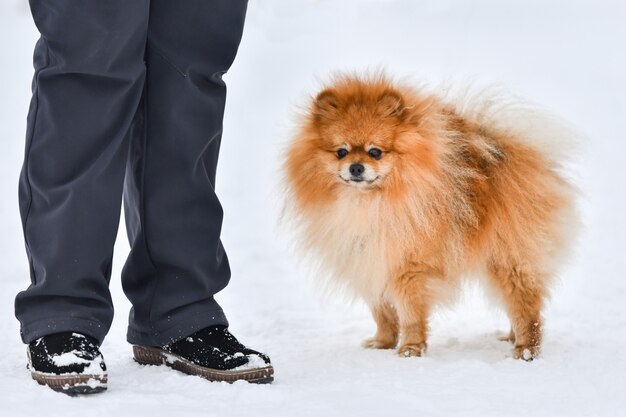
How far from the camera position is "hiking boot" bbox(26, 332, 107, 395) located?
1906 mm

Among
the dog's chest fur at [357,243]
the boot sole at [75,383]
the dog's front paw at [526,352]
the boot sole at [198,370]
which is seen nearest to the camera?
the boot sole at [75,383]

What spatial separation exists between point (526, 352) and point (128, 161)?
139cm

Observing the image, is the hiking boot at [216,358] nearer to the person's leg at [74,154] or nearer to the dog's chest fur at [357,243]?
the person's leg at [74,154]

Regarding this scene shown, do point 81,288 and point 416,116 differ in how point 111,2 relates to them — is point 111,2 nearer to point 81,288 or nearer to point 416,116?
point 81,288

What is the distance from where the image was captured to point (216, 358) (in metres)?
2.13

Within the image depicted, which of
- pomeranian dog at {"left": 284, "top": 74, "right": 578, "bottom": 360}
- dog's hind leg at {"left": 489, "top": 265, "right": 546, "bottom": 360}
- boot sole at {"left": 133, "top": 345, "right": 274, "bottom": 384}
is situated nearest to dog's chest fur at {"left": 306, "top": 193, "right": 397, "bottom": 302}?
pomeranian dog at {"left": 284, "top": 74, "right": 578, "bottom": 360}

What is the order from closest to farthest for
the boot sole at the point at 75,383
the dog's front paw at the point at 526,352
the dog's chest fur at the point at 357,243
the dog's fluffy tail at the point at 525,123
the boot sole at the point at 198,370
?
the boot sole at the point at 75,383, the boot sole at the point at 198,370, the dog's front paw at the point at 526,352, the dog's chest fur at the point at 357,243, the dog's fluffy tail at the point at 525,123

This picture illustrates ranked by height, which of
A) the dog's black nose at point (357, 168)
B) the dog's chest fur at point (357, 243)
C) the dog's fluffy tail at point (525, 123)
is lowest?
the dog's chest fur at point (357, 243)

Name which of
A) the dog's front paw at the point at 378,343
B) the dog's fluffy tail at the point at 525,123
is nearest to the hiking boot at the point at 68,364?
the dog's front paw at the point at 378,343

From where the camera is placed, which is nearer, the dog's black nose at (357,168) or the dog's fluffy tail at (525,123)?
the dog's black nose at (357,168)

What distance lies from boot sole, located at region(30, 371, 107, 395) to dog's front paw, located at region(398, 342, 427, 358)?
1128 millimetres

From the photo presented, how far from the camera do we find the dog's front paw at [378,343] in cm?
294

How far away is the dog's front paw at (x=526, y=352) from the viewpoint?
2.71m

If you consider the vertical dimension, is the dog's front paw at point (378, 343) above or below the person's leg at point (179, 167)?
below
